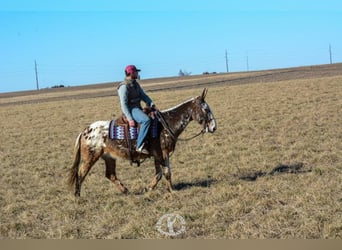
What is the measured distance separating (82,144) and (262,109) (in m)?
15.8

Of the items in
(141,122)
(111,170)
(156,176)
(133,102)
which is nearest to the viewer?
(141,122)

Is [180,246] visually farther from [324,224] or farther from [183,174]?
[183,174]

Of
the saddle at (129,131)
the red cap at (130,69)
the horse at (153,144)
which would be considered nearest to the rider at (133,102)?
the red cap at (130,69)

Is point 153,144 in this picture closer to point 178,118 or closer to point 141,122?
point 141,122

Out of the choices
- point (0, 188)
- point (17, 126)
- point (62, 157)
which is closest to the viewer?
point (0, 188)

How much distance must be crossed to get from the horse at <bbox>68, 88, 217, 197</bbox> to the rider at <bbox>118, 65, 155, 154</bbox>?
0.96 ft

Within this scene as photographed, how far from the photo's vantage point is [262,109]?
2431 cm

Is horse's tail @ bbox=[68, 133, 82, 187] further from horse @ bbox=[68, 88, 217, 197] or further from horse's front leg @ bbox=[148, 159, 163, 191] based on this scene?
horse's front leg @ bbox=[148, 159, 163, 191]

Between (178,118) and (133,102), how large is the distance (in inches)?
42.4

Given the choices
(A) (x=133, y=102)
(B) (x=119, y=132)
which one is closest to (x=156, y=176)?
(B) (x=119, y=132)

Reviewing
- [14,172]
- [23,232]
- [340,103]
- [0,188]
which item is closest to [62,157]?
[14,172]

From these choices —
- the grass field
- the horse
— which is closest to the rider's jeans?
the horse

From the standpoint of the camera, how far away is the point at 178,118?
1010cm

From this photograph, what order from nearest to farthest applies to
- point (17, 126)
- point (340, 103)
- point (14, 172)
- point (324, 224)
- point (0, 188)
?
point (324, 224), point (0, 188), point (14, 172), point (340, 103), point (17, 126)
